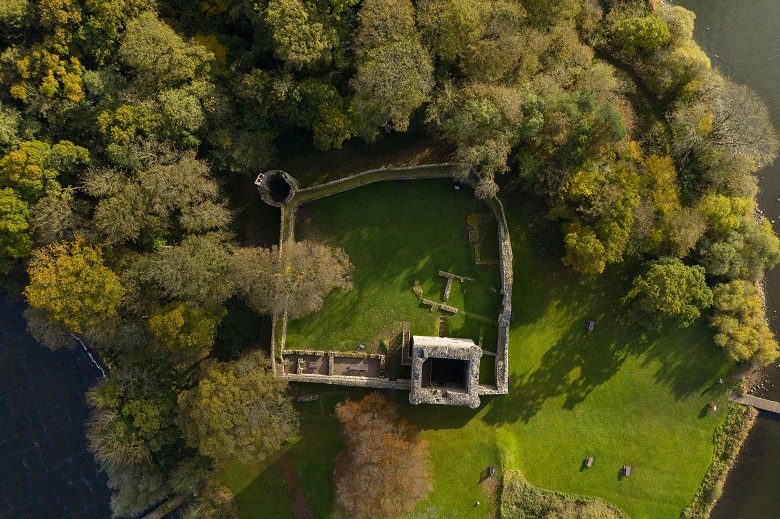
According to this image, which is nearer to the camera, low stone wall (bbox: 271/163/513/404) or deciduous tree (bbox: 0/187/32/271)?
Result: deciduous tree (bbox: 0/187/32/271)

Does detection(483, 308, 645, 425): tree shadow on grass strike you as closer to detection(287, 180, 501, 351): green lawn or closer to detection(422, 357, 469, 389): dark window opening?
detection(422, 357, 469, 389): dark window opening

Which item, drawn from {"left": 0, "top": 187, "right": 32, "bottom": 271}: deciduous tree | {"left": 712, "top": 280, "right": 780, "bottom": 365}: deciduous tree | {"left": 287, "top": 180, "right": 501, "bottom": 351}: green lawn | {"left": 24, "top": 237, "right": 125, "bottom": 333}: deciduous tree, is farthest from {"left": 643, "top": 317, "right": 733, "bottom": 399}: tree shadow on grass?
{"left": 0, "top": 187, "right": 32, "bottom": 271}: deciduous tree

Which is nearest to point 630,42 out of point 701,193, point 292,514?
point 701,193

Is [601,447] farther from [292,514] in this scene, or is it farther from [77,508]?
[77,508]

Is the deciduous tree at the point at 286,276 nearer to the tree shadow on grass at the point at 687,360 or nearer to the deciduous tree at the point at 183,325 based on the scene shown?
the deciduous tree at the point at 183,325

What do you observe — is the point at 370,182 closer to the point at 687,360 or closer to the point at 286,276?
the point at 286,276

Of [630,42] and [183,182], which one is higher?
[630,42]

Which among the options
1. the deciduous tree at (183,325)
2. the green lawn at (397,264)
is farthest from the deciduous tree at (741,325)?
the deciduous tree at (183,325)
